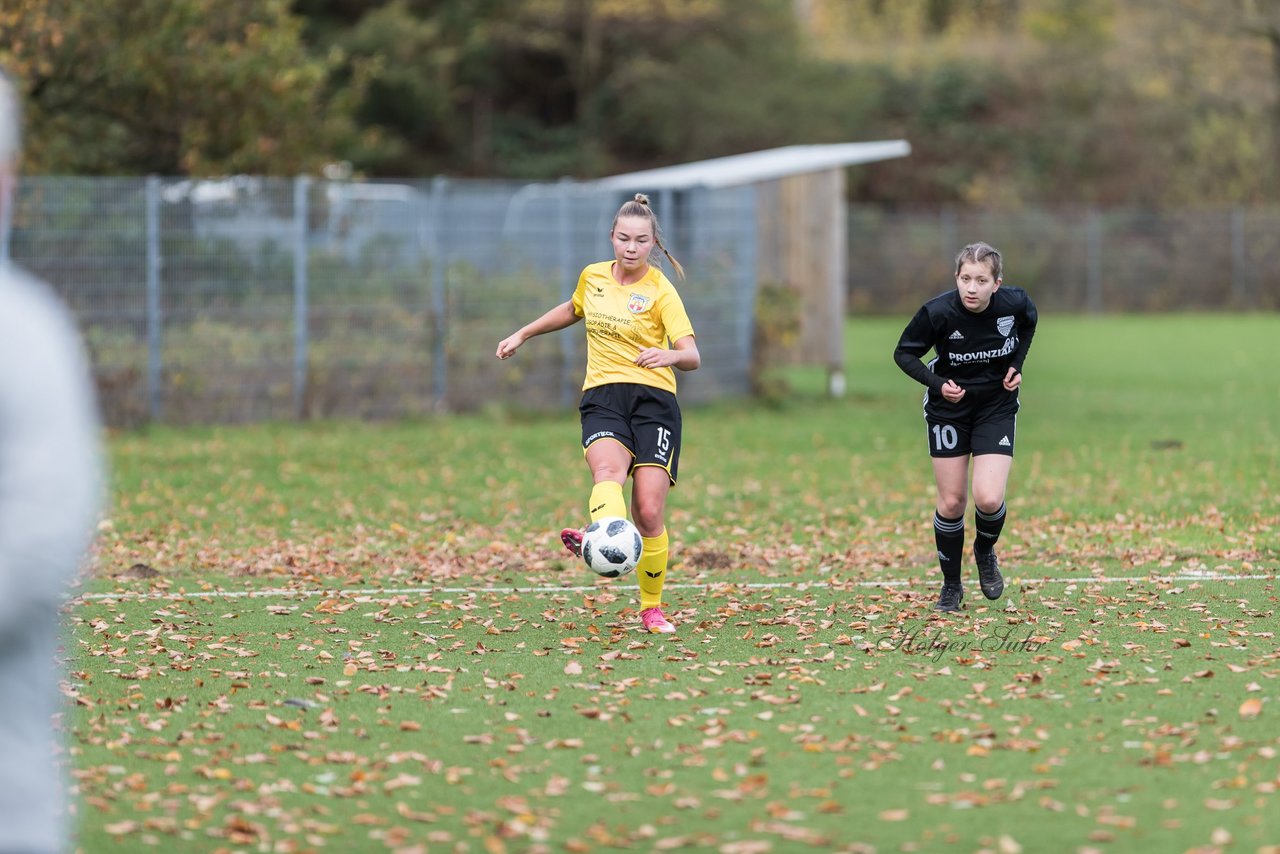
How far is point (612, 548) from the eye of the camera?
755cm

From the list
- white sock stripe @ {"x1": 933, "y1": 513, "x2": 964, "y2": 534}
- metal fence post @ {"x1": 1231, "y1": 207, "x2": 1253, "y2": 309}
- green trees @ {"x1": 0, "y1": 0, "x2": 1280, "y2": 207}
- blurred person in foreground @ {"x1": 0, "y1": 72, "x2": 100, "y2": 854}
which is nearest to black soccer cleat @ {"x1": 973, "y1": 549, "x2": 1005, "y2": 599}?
white sock stripe @ {"x1": 933, "y1": 513, "x2": 964, "y2": 534}

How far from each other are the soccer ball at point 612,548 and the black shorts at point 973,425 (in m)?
1.83

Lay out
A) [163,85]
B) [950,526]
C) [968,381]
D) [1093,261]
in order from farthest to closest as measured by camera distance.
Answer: [1093,261] < [163,85] < [950,526] < [968,381]

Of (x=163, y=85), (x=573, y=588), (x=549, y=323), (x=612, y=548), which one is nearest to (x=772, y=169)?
(x=163, y=85)

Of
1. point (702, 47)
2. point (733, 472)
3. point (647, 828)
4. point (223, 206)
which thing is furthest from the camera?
point (702, 47)

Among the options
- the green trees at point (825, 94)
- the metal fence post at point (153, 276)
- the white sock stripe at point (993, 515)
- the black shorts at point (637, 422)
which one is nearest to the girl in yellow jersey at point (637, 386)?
the black shorts at point (637, 422)

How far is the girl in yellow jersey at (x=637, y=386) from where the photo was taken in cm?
810

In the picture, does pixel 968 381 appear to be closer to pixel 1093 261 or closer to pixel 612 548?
pixel 612 548

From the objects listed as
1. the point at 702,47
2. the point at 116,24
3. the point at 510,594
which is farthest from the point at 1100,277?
the point at 510,594

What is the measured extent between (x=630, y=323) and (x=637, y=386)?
1.00 feet

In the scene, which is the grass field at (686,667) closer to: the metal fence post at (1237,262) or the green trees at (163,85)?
the green trees at (163,85)

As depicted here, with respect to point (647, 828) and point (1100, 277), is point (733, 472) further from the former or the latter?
point (1100, 277)

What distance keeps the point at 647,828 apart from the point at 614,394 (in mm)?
3372

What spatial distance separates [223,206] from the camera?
18.1 m
